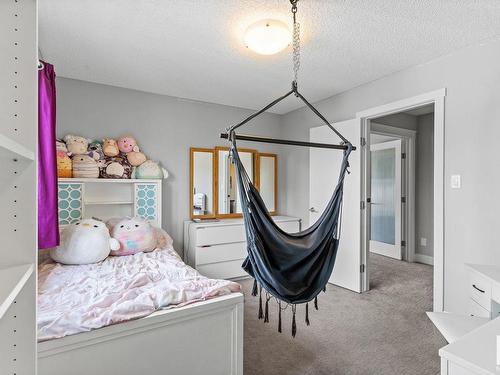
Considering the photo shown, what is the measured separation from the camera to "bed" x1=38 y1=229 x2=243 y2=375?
1.31m

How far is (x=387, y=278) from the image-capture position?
12.0 feet

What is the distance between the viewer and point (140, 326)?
1.42m

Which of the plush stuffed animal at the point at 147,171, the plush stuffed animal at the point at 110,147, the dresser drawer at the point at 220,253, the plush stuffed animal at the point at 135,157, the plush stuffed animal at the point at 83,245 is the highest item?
the plush stuffed animal at the point at 110,147

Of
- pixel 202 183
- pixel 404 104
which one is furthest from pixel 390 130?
pixel 202 183

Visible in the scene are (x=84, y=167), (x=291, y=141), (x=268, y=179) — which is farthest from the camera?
(x=268, y=179)

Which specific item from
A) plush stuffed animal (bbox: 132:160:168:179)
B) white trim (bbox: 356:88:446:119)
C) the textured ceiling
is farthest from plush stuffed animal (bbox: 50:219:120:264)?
white trim (bbox: 356:88:446:119)

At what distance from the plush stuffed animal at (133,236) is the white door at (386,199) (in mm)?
3742

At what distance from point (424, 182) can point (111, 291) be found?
458 cm

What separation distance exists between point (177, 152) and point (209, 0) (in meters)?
2.11

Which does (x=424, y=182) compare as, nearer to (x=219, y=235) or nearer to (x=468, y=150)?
(x=468, y=150)

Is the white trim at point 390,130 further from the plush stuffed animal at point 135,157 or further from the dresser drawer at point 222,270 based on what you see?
the plush stuffed animal at point 135,157

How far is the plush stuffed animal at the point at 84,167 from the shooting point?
2914 mm

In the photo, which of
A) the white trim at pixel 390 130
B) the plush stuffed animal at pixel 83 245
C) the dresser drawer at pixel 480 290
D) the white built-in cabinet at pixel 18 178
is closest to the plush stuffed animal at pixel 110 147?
the plush stuffed animal at pixel 83 245

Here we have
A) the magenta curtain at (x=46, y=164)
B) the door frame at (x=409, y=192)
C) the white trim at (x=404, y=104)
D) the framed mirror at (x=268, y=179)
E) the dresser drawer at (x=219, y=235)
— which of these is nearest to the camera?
the magenta curtain at (x=46, y=164)
